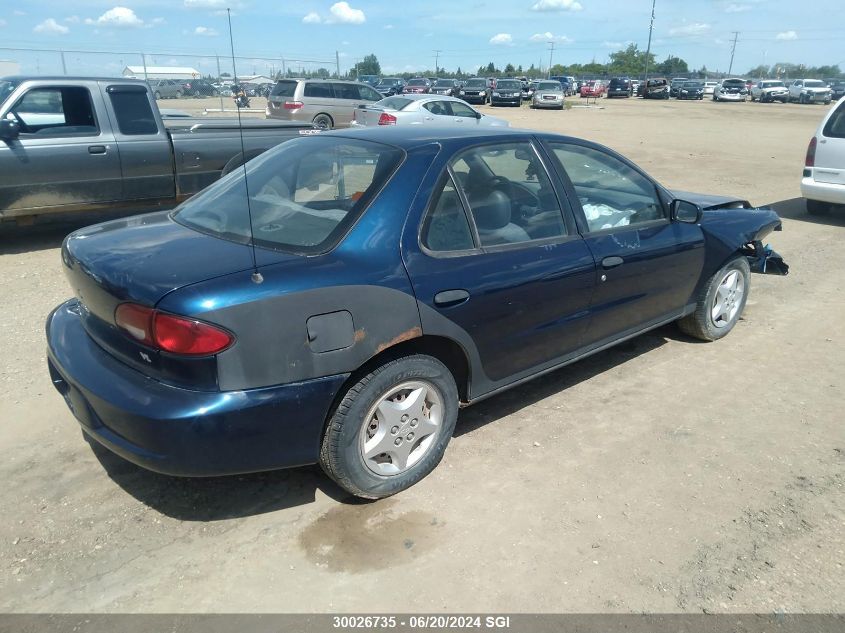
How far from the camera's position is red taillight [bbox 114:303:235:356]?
2.43m

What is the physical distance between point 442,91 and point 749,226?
40431 millimetres

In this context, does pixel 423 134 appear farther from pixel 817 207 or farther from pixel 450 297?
pixel 817 207

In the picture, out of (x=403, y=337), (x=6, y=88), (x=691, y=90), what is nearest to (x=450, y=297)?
(x=403, y=337)

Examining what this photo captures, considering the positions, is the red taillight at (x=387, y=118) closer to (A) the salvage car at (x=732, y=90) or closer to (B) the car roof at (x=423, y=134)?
(B) the car roof at (x=423, y=134)

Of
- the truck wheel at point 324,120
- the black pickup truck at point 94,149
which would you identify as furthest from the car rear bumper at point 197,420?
the truck wheel at point 324,120

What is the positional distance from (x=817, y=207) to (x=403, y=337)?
30.8ft

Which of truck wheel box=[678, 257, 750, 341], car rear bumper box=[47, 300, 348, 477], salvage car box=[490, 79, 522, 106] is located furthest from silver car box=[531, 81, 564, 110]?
car rear bumper box=[47, 300, 348, 477]

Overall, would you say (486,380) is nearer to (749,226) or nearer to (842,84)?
(749,226)

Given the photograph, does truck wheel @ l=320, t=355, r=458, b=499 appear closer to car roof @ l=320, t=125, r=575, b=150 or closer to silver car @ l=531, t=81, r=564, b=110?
car roof @ l=320, t=125, r=575, b=150

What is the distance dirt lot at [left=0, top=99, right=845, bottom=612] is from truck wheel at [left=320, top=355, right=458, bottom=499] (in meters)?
0.15

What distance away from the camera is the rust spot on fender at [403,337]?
9.23ft

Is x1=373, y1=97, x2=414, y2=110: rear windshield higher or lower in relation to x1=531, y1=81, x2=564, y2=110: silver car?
higher

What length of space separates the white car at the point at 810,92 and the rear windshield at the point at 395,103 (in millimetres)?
41696

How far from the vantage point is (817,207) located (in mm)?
9828
